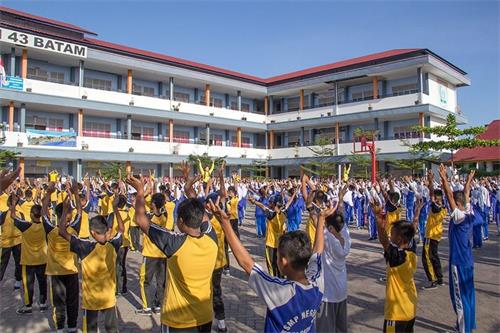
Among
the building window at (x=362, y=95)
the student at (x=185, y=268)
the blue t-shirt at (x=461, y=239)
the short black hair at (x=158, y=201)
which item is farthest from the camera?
the building window at (x=362, y=95)

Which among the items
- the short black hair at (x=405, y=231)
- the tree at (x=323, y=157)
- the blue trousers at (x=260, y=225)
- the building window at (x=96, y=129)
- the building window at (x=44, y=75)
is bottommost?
the blue trousers at (x=260, y=225)

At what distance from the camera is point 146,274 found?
226 inches

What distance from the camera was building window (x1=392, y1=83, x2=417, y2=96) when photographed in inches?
1131

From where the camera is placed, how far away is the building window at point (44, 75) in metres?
24.6

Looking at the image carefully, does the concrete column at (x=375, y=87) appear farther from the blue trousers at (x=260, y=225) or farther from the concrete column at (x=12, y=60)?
the concrete column at (x=12, y=60)

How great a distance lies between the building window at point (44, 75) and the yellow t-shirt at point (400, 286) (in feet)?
86.1

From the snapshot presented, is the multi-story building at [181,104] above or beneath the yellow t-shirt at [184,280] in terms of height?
above

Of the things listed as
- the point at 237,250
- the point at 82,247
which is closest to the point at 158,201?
the point at 82,247

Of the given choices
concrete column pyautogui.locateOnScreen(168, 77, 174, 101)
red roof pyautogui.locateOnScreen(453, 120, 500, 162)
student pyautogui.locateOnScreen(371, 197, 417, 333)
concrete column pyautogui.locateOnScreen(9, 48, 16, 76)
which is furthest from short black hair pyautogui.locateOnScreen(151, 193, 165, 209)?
red roof pyautogui.locateOnScreen(453, 120, 500, 162)

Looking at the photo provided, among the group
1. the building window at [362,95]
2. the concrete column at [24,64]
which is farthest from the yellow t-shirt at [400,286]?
the building window at [362,95]

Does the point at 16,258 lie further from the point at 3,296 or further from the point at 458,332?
the point at 458,332

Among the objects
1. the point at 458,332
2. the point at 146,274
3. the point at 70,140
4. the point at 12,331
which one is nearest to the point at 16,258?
the point at 12,331

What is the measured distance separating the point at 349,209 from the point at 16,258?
1182 cm

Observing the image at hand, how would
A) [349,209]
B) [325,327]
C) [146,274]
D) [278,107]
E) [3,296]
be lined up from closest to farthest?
[325,327] < [146,274] < [3,296] < [349,209] < [278,107]
